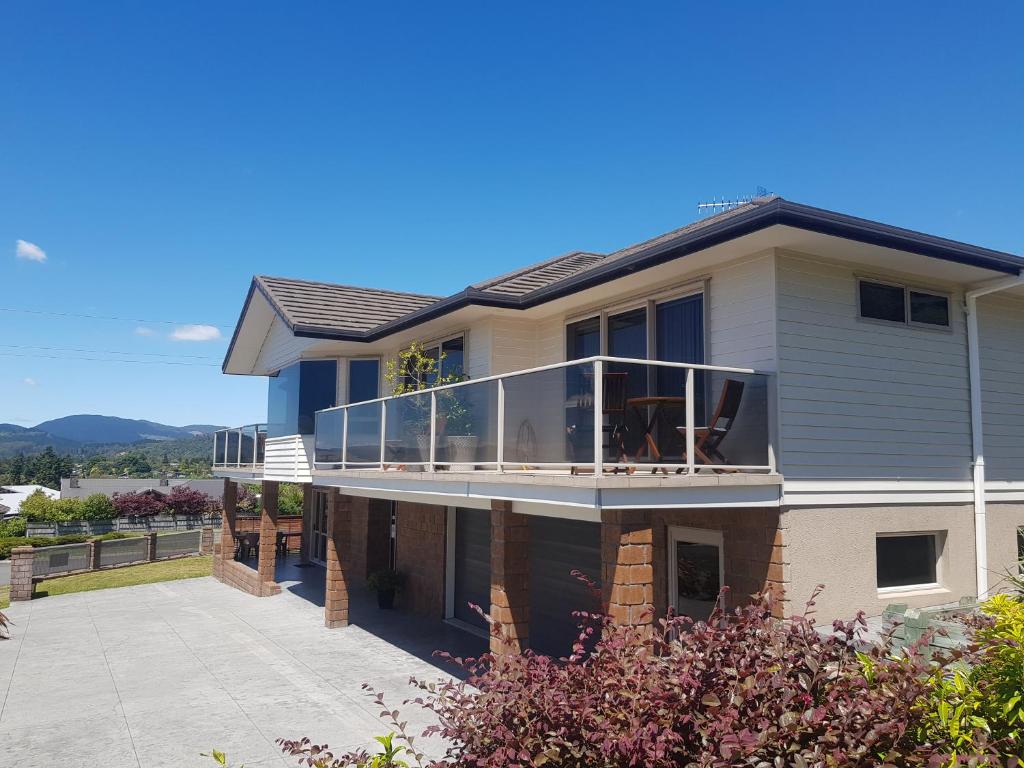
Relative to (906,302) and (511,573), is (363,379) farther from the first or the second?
(906,302)

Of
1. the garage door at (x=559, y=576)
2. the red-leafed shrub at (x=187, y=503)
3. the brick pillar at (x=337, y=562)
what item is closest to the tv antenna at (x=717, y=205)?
the garage door at (x=559, y=576)

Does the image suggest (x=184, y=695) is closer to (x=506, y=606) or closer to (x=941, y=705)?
(x=506, y=606)

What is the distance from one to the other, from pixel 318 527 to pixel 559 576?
551 inches

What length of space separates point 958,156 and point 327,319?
16.2 metres

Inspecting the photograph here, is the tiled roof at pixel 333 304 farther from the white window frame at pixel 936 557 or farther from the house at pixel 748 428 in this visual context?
the white window frame at pixel 936 557

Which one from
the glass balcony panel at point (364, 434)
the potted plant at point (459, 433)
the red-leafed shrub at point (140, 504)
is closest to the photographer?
the potted plant at point (459, 433)

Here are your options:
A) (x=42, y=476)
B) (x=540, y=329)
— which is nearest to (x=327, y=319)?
(x=540, y=329)

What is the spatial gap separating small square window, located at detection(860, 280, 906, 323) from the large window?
487 inches

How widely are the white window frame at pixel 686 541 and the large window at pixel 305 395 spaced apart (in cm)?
1007

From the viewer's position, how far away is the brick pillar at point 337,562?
15.2 metres

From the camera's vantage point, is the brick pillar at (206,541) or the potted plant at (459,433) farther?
the brick pillar at (206,541)

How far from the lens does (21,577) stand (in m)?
19.7

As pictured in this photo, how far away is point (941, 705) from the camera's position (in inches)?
134

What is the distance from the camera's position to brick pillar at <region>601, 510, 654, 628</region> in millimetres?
7824
